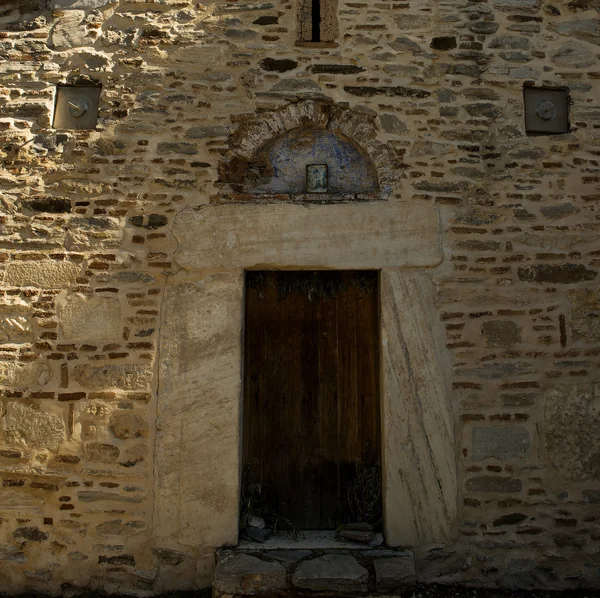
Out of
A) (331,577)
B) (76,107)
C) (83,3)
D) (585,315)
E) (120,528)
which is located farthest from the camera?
(83,3)

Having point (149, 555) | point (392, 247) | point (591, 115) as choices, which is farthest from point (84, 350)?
point (591, 115)

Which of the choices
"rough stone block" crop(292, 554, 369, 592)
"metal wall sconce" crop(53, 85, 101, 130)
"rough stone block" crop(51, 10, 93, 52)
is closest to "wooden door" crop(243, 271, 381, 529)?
"rough stone block" crop(292, 554, 369, 592)

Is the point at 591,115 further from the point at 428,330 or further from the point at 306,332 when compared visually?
the point at 306,332

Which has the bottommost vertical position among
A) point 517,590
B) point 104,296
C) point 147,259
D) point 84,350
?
point 517,590

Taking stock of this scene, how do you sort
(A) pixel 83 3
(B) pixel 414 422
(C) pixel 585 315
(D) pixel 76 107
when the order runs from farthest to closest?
(A) pixel 83 3
(D) pixel 76 107
(C) pixel 585 315
(B) pixel 414 422

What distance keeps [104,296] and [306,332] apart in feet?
4.32

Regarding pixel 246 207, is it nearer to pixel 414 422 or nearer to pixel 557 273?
pixel 414 422

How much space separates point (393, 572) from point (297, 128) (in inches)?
110

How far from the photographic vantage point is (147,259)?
149 inches

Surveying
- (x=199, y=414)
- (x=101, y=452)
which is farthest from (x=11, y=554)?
(x=199, y=414)

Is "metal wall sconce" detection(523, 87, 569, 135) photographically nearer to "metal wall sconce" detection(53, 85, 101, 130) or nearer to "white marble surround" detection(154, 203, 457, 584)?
"white marble surround" detection(154, 203, 457, 584)

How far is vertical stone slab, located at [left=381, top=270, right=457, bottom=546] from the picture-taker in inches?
141

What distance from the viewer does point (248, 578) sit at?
3277 millimetres

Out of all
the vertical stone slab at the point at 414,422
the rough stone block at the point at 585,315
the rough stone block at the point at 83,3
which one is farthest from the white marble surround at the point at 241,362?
the rough stone block at the point at 83,3
